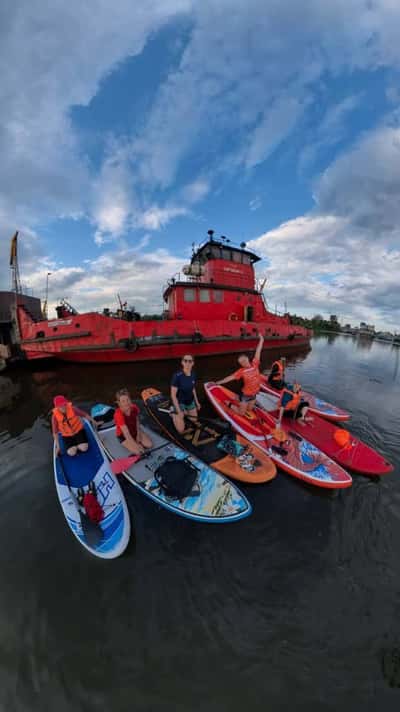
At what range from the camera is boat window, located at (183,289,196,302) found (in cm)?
1336

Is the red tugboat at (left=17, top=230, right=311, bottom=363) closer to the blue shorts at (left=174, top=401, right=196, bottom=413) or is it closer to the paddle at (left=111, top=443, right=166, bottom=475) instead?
the blue shorts at (left=174, top=401, right=196, bottom=413)

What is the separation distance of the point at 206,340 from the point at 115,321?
16.1ft

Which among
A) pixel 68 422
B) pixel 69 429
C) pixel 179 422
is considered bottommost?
pixel 179 422

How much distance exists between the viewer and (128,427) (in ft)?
15.0

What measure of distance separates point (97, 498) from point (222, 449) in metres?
2.37

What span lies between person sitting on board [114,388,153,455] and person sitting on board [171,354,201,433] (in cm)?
87

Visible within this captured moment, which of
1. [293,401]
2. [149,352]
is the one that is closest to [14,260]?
[149,352]

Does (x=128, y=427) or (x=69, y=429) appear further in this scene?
(x=128, y=427)

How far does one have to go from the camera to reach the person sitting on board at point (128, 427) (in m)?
4.35

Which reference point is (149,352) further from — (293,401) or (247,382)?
(293,401)

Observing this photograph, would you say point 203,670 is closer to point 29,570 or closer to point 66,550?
point 66,550

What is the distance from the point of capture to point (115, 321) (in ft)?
35.9

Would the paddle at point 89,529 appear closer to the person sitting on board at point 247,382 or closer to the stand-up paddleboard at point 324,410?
the person sitting on board at point 247,382

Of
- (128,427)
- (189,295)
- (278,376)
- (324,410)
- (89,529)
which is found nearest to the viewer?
(89,529)
